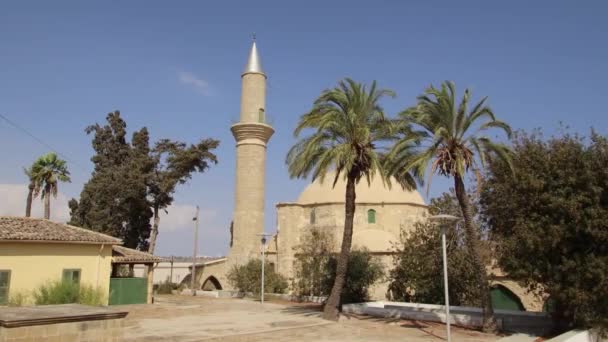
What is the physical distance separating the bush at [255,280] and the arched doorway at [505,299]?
→ 47.1 feet

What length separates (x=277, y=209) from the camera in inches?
1662

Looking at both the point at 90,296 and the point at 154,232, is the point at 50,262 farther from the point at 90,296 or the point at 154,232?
the point at 154,232

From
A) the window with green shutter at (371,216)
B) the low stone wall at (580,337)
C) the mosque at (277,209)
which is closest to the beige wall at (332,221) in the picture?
the mosque at (277,209)

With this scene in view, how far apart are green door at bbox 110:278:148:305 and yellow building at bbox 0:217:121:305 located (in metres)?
1.96

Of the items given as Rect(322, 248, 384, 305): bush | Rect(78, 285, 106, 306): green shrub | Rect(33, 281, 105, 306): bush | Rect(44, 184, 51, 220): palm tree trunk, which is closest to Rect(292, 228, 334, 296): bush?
Rect(322, 248, 384, 305): bush

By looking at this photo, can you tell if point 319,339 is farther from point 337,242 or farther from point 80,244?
point 337,242

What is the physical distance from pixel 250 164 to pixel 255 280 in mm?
9524

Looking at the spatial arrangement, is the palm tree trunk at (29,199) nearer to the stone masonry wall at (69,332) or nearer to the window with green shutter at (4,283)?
the window with green shutter at (4,283)

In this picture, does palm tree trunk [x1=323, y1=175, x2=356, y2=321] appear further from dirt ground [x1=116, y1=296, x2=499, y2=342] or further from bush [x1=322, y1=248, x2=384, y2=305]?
bush [x1=322, y1=248, x2=384, y2=305]

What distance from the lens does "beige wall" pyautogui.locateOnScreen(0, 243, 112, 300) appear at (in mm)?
21844

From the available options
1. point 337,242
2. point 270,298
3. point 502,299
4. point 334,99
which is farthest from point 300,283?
point 334,99

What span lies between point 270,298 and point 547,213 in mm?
21028

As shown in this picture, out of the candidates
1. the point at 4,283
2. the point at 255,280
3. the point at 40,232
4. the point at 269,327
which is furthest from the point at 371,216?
the point at 4,283

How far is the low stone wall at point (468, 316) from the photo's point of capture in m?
19.6
